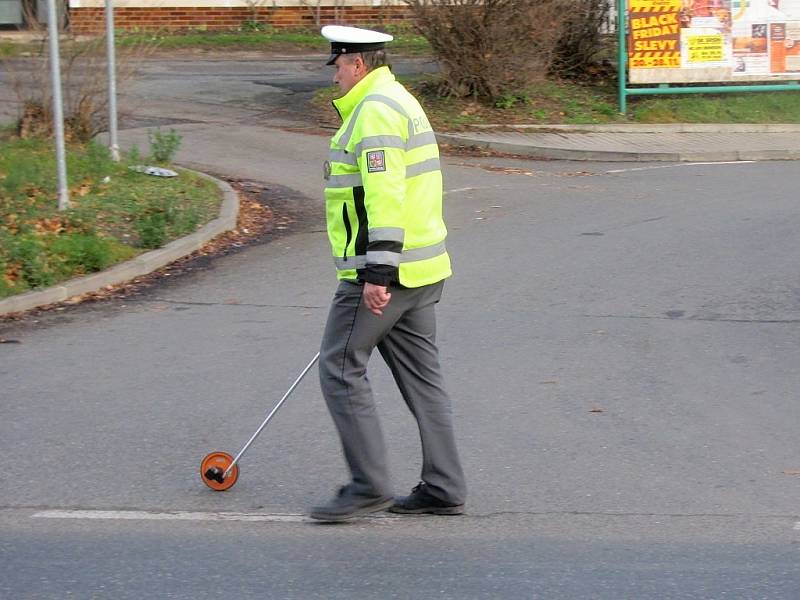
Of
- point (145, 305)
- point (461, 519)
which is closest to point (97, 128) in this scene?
point (145, 305)

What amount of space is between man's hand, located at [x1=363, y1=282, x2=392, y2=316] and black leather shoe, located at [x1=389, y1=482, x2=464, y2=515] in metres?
0.87

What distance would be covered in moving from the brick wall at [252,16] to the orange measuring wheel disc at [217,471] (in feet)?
71.8

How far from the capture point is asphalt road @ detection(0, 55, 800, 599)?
14.6 feet

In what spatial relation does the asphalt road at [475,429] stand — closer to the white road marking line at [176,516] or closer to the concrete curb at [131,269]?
the white road marking line at [176,516]

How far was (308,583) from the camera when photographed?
4297 mm

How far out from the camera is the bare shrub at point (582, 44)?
730 inches

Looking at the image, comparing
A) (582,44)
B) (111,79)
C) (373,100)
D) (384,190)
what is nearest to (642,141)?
(582,44)

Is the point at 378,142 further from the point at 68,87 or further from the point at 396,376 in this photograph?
the point at 68,87

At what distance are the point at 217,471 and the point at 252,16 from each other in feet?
75.1

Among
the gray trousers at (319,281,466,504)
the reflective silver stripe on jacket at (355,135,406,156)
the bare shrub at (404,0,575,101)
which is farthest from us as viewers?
the bare shrub at (404,0,575,101)

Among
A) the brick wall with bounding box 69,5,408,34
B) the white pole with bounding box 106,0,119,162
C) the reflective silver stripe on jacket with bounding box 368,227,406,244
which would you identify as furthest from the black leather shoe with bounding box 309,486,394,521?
the brick wall with bounding box 69,5,408,34

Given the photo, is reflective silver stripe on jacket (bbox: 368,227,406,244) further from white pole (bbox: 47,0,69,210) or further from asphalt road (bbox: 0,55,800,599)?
white pole (bbox: 47,0,69,210)

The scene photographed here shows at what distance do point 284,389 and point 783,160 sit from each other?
408 inches

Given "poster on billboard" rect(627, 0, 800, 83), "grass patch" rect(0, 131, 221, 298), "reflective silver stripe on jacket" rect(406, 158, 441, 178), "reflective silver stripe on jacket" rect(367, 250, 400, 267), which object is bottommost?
"grass patch" rect(0, 131, 221, 298)
